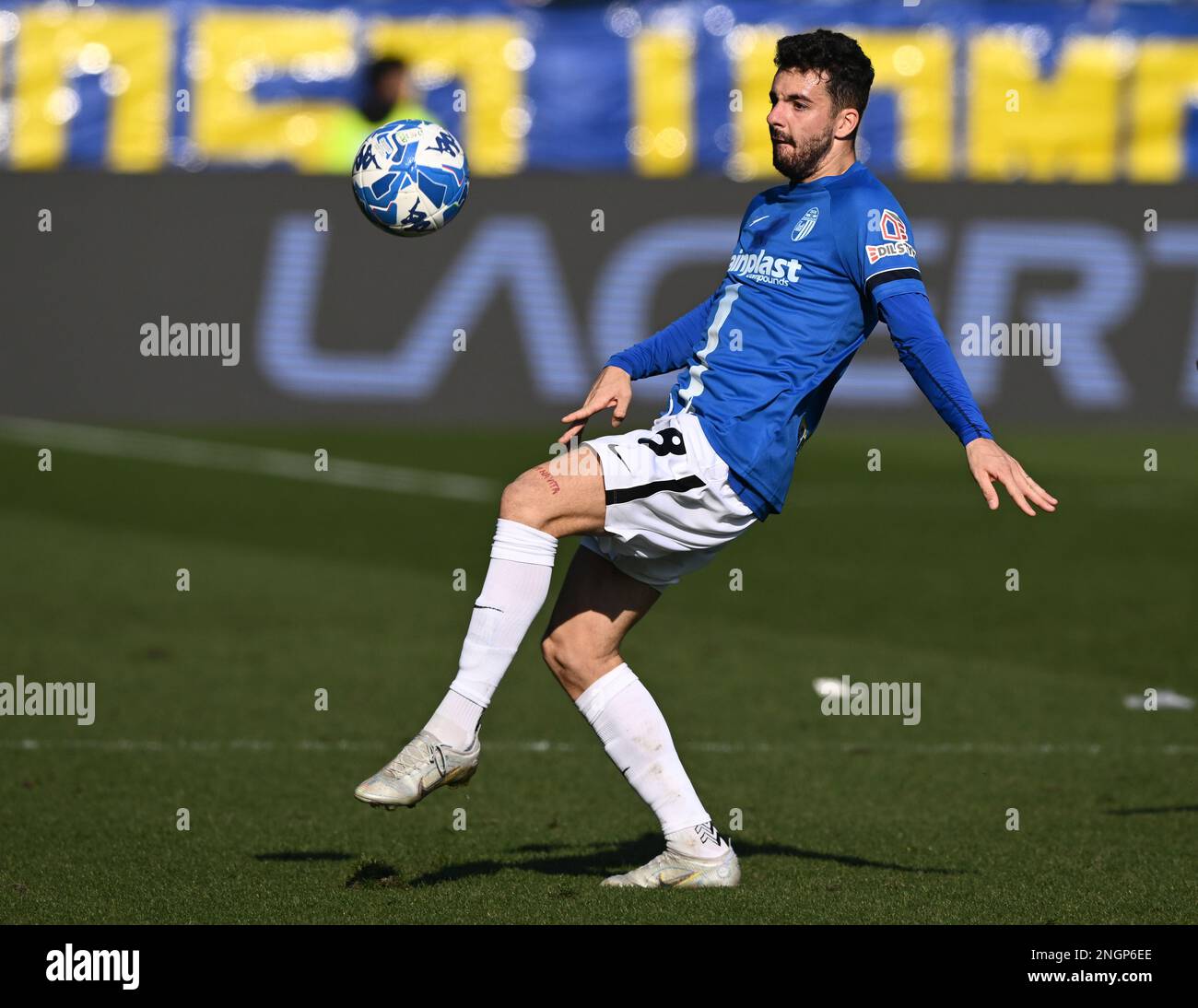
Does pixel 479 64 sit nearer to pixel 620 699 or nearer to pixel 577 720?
pixel 577 720

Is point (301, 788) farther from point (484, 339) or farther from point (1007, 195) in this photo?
point (1007, 195)

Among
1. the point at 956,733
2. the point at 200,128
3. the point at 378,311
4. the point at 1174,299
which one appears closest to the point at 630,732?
the point at 956,733

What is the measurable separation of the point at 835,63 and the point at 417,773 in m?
2.18

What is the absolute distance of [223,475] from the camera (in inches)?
649

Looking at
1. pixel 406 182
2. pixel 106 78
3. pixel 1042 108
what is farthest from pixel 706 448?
pixel 1042 108

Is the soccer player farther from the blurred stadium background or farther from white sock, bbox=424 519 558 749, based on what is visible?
the blurred stadium background

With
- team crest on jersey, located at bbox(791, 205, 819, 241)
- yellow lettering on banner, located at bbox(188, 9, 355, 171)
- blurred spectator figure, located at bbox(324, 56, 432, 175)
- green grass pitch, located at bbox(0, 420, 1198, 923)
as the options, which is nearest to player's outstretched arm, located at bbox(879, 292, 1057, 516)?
team crest on jersey, located at bbox(791, 205, 819, 241)

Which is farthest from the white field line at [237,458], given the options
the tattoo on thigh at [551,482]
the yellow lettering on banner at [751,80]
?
Result: the tattoo on thigh at [551,482]

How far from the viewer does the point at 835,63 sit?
563cm

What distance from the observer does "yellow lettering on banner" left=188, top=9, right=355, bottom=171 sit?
74.4ft

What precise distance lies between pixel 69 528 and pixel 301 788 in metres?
7.55

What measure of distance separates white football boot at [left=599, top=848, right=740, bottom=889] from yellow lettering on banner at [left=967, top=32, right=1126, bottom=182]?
59.7 ft

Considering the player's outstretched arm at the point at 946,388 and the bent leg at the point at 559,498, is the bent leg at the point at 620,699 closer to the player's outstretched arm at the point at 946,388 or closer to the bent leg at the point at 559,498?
the bent leg at the point at 559,498

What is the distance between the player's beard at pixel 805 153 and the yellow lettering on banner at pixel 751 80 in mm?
17310
